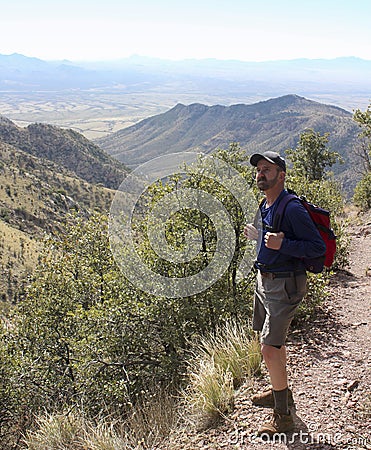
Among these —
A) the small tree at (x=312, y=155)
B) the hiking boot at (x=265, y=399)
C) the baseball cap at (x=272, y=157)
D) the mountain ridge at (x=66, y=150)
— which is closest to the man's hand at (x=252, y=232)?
the baseball cap at (x=272, y=157)

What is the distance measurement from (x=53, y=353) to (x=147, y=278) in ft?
15.3

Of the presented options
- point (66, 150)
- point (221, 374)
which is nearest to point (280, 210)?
point (221, 374)

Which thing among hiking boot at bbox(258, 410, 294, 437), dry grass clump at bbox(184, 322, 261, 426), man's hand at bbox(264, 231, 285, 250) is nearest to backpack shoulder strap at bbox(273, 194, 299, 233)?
man's hand at bbox(264, 231, 285, 250)

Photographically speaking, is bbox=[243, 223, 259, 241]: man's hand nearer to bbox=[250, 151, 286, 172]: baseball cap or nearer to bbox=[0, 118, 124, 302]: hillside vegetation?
bbox=[250, 151, 286, 172]: baseball cap

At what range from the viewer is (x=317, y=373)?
545 centimetres

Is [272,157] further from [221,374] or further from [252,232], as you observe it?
[221,374]

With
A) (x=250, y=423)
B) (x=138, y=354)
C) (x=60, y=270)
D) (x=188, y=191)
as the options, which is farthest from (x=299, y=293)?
(x=60, y=270)

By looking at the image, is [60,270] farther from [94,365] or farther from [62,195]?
[62,195]

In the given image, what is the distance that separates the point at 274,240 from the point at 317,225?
61 cm

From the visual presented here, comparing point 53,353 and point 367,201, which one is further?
point 367,201

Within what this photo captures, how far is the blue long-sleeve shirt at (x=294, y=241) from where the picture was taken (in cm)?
374

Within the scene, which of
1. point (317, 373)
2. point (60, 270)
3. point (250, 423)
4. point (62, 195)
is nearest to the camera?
point (250, 423)

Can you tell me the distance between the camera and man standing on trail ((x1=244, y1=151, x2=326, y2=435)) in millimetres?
3777

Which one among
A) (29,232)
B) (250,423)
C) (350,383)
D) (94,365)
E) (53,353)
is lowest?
(29,232)
